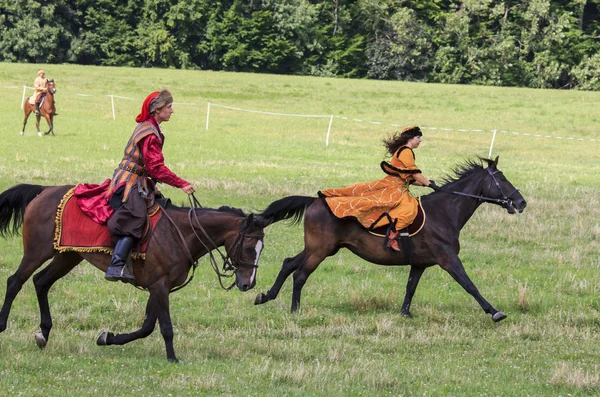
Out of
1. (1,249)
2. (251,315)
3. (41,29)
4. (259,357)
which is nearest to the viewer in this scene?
(259,357)

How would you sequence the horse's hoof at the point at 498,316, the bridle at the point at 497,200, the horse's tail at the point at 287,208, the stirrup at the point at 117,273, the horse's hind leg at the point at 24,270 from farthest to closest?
the bridle at the point at 497,200
the horse's tail at the point at 287,208
the horse's hoof at the point at 498,316
the horse's hind leg at the point at 24,270
the stirrup at the point at 117,273

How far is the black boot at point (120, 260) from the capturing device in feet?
26.8

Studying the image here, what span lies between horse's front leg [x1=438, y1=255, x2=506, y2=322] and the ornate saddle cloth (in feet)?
12.3

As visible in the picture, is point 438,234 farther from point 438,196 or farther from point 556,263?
point 556,263

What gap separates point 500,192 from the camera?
37.1 ft

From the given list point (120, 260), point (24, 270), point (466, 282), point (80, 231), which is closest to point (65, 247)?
point (80, 231)

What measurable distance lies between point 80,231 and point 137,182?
73 centimetres

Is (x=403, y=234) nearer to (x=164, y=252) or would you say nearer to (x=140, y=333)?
(x=164, y=252)

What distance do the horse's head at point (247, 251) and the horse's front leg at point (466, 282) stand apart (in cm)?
315

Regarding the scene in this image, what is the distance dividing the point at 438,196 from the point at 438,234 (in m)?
0.61

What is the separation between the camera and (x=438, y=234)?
10719 millimetres

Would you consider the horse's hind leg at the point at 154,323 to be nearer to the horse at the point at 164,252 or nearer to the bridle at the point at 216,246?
the horse at the point at 164,252

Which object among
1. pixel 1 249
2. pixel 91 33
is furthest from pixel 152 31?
pixel 1 249

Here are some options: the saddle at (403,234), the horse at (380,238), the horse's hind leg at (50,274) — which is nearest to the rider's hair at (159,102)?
the horse's hind leg at (50,274)
